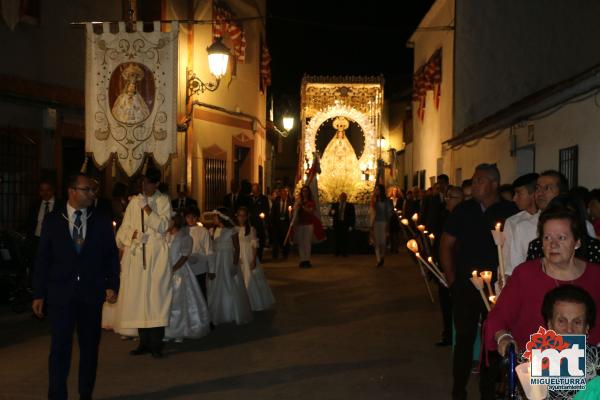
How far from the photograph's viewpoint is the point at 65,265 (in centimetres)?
736

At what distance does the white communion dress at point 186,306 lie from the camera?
10.7 meters

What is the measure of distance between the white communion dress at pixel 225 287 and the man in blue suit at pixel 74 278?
474cm

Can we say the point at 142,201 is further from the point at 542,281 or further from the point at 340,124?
the point at 340,124

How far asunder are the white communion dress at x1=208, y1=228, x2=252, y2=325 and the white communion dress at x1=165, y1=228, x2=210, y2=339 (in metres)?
1.09

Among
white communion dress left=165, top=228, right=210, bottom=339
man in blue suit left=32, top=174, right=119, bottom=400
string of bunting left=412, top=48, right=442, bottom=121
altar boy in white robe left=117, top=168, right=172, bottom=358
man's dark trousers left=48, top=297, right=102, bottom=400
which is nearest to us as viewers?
man's dark trousers left=48, top=297, right=102, bottom=400

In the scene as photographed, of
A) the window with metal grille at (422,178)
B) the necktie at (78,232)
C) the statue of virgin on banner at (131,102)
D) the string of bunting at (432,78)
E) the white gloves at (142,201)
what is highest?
the string of bunting at (432,78)

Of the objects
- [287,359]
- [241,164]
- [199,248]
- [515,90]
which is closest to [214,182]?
[241,164]

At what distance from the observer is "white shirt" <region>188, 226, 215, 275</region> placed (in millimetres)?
11508

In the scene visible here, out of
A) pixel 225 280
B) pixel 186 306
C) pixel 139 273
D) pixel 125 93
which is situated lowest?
pixel 186 306

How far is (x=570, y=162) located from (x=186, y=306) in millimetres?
6830

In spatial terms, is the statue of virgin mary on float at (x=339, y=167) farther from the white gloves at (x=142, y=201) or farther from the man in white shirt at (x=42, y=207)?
the white gloves at (x=142, y=201)

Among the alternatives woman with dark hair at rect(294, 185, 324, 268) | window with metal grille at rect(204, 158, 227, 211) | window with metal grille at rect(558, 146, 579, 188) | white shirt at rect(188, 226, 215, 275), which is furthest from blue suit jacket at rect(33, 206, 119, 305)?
window with metal grille at rect(204, 158, 227, 211)

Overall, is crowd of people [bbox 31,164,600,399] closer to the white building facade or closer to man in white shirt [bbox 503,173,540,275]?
man in white shirt [bbox 503,173,540,275]

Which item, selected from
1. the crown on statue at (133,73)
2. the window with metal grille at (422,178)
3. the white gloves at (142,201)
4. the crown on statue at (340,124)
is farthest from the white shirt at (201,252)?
the window with metal grille at (422,178)
